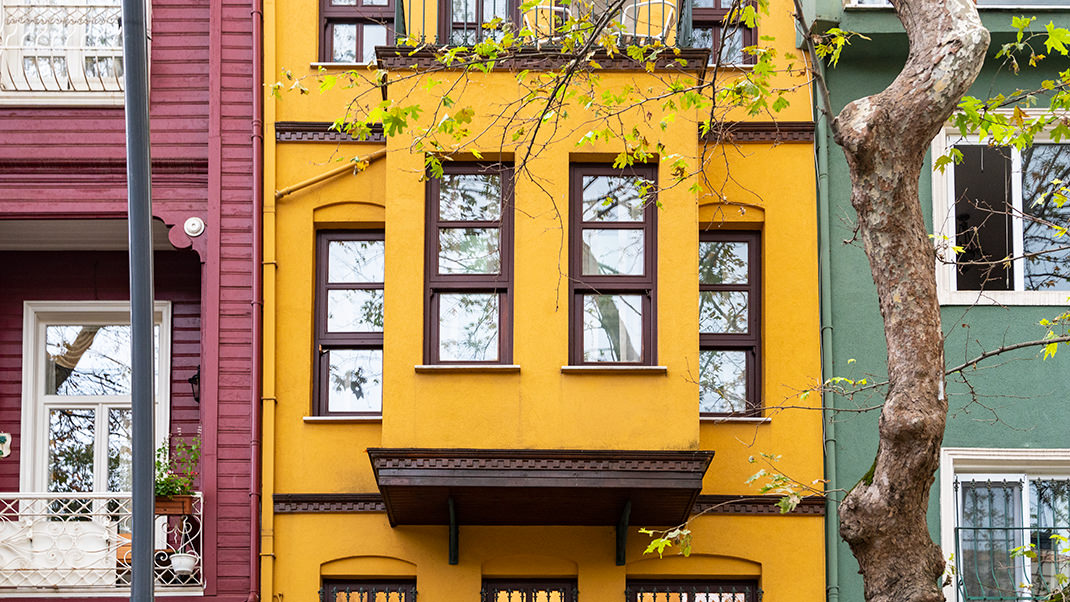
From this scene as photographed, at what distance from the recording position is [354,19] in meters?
16.2

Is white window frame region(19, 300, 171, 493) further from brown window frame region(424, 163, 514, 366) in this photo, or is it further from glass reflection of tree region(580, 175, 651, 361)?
glass reflection of tree region(580, 175, 651, 361)

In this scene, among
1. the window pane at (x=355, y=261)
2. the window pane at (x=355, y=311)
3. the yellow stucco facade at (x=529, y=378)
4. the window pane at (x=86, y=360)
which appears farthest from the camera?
the window pane at (x=86, y=360)

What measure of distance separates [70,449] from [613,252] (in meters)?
6.36

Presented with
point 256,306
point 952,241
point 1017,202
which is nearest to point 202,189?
point 256,306

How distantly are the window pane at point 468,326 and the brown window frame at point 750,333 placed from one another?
7.59ft

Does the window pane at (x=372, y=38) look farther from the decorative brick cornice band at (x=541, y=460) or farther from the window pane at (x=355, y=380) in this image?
the decorative brick cornice band at (x=541, y=460)

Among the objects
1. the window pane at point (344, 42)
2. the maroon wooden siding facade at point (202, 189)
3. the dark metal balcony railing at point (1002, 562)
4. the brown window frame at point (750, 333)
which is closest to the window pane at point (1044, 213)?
the dark metal balcony railing at point (1002, 562)

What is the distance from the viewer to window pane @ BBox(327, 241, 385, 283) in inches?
621

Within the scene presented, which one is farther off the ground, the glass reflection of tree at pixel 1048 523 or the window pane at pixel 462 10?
the window pane at pixel 462 10

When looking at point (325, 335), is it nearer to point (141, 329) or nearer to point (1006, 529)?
point (141, 329)

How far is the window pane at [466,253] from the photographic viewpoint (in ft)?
48.9

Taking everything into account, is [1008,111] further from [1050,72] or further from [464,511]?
[464,511]

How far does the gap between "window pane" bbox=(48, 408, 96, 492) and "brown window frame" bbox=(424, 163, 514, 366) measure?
4291mm

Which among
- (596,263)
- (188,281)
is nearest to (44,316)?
(188,281)
